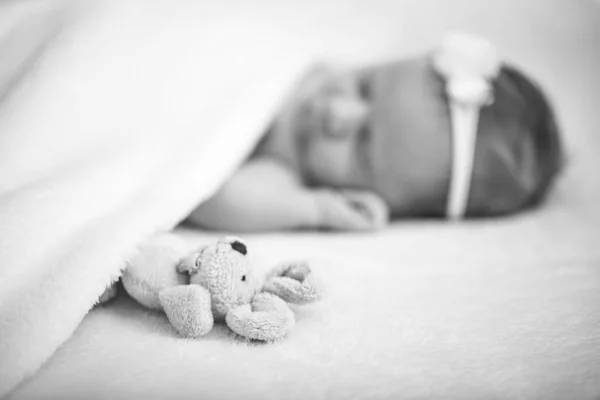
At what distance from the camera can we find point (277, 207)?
37.7 inches

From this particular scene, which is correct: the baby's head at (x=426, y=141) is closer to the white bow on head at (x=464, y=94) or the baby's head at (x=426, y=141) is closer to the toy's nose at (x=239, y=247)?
the white bow on head at (x=464, y=94)

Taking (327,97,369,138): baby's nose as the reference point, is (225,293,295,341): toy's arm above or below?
below

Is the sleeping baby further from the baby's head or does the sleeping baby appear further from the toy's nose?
the toy's nose

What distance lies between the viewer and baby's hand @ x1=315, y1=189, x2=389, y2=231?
0.99 metres

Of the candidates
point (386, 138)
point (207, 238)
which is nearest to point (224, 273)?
point (207, 238)

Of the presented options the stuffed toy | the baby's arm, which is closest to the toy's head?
the stuffed toy

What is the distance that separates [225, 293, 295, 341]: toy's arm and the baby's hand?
0.45 metres

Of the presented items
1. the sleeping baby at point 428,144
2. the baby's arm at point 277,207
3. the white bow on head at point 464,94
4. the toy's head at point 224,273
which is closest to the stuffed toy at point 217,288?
the toy's head at point 224,273

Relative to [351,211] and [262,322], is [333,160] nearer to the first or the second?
[351,211]

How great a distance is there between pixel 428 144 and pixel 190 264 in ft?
2.11

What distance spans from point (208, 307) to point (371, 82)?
0.75 metres

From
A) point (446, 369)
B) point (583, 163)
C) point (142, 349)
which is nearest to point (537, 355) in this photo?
point (446, 369)

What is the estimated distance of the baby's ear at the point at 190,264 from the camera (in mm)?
579

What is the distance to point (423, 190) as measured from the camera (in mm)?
1085
